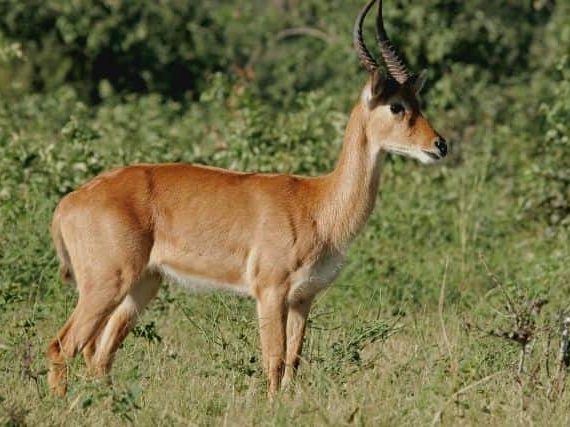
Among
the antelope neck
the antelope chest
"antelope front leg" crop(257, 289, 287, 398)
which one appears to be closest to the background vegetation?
"antelope front leg" crop(257, 289, 287, 398)

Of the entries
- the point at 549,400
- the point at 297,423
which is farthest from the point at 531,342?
the point at 297,423

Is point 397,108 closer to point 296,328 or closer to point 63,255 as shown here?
point 296,328

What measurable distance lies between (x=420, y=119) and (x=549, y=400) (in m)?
1.83

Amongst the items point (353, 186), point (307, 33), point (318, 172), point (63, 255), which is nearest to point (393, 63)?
point (353, 186)

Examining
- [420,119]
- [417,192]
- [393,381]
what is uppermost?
[420,119]

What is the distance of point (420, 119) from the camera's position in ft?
24.8

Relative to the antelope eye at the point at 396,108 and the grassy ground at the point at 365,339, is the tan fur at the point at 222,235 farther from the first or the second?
the grassy ground at the point at 365,339

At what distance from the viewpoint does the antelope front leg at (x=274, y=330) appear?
715 cm

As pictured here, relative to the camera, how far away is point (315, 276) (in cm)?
726

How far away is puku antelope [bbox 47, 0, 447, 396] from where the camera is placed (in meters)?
7.17

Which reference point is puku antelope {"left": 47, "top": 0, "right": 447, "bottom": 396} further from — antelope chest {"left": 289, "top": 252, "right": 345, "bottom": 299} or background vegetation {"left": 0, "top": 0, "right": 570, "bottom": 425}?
background vegetation {"left": 0, "top": 0, "right": 570, "bottom": 425}

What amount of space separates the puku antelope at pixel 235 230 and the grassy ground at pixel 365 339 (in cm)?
18

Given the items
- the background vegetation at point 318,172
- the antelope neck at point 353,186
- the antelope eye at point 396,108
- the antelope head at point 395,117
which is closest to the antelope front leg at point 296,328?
the background vegetation at point 318,172

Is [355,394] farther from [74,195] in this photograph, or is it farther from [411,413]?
[74,195]
